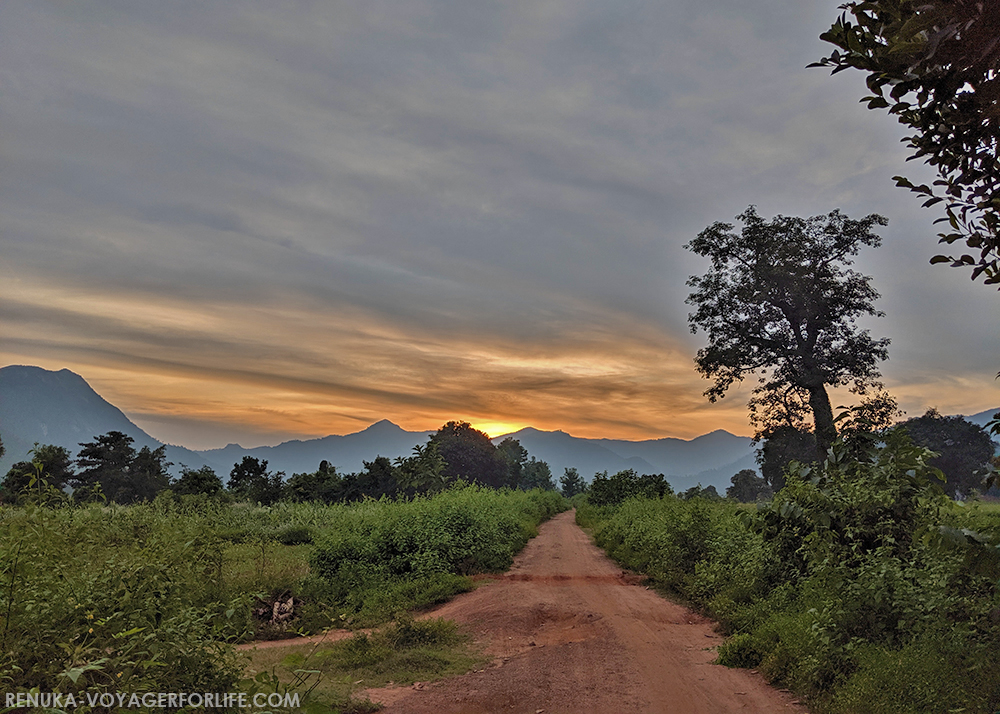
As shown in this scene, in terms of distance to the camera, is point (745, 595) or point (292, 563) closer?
point (745, 595)

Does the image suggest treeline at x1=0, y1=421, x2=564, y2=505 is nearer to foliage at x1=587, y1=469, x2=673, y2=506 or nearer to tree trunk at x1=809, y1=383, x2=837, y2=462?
foliage at x1=587, y1=469, x2=673, y2=506

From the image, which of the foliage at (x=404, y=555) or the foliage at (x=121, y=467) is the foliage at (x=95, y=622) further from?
the foliage at (x=121, y=467)

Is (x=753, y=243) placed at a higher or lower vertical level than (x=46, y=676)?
higher

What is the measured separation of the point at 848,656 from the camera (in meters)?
6.36

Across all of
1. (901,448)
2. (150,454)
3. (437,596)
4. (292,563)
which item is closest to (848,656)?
(901,448)

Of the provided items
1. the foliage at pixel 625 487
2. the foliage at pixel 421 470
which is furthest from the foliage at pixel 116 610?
the foliage at pixel 421 470

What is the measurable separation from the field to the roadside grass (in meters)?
0.05

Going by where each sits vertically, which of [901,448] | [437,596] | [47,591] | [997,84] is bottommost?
[437,596]

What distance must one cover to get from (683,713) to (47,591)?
21.5 ft

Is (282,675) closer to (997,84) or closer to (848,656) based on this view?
(848,656)

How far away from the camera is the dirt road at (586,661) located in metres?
6.56

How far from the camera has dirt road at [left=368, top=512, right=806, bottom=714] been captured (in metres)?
6.56

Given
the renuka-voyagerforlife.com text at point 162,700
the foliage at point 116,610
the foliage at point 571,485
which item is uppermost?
the foliage at point 116,610

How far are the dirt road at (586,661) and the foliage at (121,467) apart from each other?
51.4 meters
